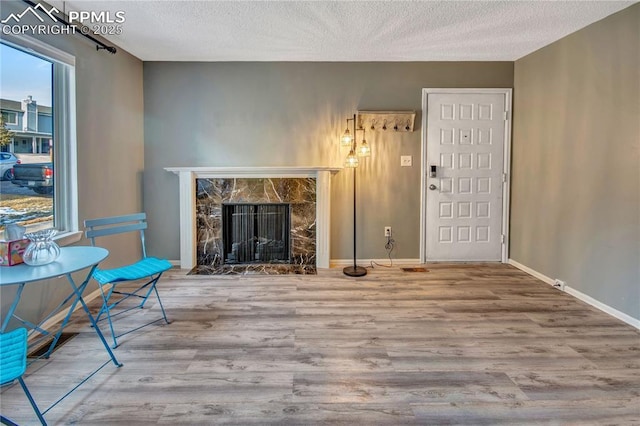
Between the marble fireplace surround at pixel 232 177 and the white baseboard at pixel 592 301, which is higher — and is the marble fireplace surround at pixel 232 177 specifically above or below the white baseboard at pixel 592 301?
above

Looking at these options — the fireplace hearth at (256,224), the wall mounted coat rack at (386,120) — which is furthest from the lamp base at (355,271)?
the wall mounted coat rack at (386,120)

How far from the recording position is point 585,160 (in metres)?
3.23

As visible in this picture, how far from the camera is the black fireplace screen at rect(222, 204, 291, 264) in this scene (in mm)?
4328

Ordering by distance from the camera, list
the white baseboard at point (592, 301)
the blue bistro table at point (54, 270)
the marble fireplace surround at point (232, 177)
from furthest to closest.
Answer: the marble fireplace surround at point (232, 177) < the white baseboard at point (592, 301) < the blue bistro table at point (54, 270)

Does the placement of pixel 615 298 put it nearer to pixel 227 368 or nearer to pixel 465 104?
pixel 465 104

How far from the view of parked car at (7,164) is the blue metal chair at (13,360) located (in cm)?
138

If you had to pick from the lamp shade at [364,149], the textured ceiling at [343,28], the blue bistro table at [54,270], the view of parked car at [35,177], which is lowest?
the blue bistro table at [54,270]

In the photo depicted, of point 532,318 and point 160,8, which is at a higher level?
point 160,8

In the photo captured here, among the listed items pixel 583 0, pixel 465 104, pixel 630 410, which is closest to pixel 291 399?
pixel 630 410

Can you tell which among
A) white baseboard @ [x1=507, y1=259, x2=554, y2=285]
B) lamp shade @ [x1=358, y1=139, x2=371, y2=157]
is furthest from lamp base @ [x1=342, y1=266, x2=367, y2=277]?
white baseboard @ [x1=507, y1=259, x2=554, y2=285]

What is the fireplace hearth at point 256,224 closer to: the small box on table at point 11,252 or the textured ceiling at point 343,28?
the textured ceiling at point 343,28

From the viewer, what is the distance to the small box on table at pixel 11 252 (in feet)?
6.07

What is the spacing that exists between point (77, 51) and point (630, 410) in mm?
4394

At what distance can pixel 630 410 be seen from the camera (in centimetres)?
179
